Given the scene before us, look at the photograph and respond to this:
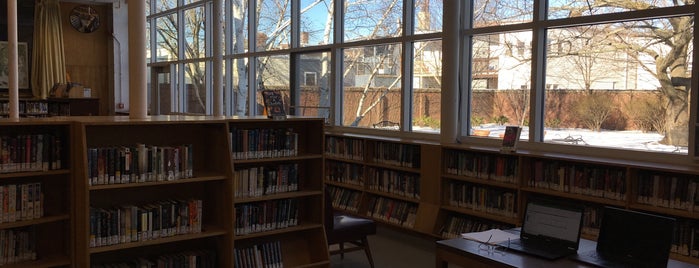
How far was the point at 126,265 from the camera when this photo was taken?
4.36 m

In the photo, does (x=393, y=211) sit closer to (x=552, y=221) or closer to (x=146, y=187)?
(x=146, y=187)

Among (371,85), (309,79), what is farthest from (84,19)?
(371,85)

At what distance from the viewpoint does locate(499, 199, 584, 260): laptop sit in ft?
10.5

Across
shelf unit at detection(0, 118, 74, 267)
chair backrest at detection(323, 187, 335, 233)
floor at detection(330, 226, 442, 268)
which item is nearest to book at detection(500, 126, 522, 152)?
floor at detection(330, 226, 442, 268)

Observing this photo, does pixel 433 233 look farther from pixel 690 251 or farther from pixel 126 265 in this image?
pixel 126 265

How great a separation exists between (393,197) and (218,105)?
537 cm

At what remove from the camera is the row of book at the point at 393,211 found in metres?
6.65

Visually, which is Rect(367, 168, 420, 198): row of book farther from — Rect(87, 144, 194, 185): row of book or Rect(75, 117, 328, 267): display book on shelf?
Rect(87, 144, 194, 185): row of book

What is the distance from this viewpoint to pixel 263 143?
16.0 ft

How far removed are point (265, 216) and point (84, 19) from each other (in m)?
11.3

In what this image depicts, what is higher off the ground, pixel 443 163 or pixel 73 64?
pixel 73 64

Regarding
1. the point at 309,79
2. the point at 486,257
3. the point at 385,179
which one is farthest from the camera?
the point at 309,79

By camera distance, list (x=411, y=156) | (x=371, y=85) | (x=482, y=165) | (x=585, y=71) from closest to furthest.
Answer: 1. (x=585, y=71)
2. (x=482, y=165)
3. (x=411, y=156)
4. (x=371, y=85)

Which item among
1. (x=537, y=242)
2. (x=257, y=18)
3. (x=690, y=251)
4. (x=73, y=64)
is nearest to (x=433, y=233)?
(x=690, y=251)
